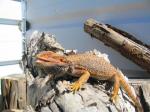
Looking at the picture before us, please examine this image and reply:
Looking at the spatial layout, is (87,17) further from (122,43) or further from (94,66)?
(94,66)

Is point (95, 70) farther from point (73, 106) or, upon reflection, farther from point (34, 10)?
point (34, 10)

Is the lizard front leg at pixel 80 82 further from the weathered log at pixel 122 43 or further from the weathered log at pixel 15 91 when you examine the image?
the weathered log at pixel 15 91

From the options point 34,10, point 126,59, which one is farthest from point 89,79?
point 34,10

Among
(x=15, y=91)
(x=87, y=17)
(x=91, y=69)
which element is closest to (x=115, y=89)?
(x=91, y=69)

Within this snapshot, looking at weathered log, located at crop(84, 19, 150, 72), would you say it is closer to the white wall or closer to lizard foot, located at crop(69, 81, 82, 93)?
the white wall

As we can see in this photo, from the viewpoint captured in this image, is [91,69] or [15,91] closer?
[91,69]

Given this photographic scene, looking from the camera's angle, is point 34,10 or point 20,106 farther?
point 34,10

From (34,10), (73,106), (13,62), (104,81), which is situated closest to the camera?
(73,106)
